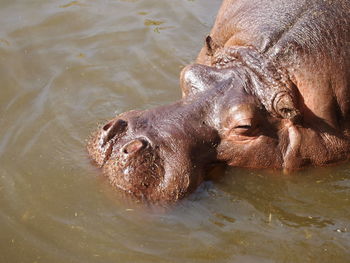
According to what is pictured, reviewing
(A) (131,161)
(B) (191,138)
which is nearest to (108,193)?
(A) (131,161)

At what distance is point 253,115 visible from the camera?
4.93 metres

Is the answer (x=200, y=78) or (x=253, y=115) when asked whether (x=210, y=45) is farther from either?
(x=253, y=115)

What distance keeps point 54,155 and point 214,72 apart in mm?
1802

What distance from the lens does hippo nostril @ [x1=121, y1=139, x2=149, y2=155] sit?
4582 millimetres

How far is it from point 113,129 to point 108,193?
58 cm

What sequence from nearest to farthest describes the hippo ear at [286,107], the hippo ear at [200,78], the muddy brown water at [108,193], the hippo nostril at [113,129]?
the muddy brown water at [108,193] < the hippo nostril at [113,129] < the hippo ear at [286,107] < the hippo ear at [200,78]

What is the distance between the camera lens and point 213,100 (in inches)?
198

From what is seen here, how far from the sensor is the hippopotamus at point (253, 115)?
15.3 feet

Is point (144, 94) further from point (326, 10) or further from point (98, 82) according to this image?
point (326, 10)

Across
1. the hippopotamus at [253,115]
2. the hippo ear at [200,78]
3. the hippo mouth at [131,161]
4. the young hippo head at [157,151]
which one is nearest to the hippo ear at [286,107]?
the hippopotamus at [253,115]

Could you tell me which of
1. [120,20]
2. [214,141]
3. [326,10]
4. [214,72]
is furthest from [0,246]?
[120,20]

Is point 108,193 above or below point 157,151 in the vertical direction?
below

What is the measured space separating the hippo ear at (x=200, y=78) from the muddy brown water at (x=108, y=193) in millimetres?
875

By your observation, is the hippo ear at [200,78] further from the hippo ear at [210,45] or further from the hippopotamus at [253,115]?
the hippo ear at [210,45]
